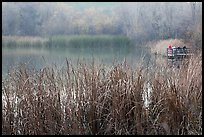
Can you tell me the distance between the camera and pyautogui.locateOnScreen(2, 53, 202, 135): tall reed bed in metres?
2.60

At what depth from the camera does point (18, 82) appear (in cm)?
274

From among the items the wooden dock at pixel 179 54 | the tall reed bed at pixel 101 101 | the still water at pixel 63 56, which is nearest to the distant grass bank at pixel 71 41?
the still water at pixel 63 56

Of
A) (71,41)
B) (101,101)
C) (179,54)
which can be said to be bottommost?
(101,101)

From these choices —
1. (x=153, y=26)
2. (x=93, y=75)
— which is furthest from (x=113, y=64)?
(x=153, y=26)

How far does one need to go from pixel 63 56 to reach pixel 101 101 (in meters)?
0.87

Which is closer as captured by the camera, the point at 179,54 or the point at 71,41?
the point at 179,54

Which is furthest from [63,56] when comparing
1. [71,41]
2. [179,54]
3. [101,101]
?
[179,54]

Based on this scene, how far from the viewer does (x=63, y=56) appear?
11.2 feet

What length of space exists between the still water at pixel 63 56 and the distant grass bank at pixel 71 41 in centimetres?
5

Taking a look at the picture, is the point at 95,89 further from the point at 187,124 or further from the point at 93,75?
the point at 187,124

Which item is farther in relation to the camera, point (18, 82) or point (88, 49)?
point (88, 49)

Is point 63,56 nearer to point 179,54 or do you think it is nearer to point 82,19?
point 82,19

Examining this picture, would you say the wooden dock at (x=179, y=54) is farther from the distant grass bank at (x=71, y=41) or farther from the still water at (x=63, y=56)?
the distant grass bank at (x=71, y=41)

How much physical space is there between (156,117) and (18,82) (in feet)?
3.43
